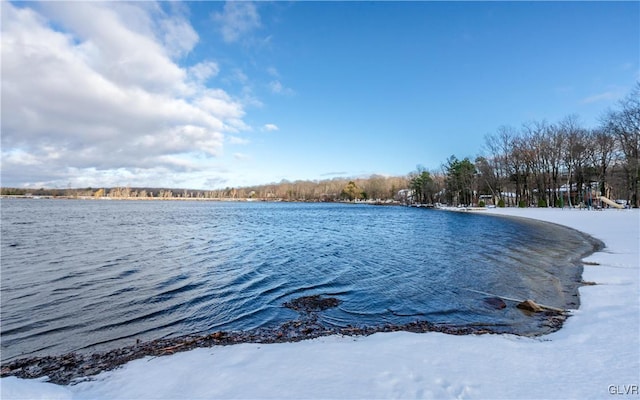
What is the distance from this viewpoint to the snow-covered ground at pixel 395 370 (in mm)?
4117

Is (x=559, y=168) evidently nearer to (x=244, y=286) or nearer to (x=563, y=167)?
(x=563, y=167)

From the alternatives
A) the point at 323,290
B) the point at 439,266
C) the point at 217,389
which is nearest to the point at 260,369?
the point at 217,389

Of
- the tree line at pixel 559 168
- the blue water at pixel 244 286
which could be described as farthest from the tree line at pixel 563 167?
the blue water at pixel 244 286

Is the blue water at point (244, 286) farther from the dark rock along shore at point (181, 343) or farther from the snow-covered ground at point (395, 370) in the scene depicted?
the snow-covered ground at point (395, 370)

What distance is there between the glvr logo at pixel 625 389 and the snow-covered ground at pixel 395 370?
1 cm

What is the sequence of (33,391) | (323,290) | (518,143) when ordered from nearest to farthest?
(33,391) → (323,290) → (518,143)

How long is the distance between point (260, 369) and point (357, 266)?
10.7 m

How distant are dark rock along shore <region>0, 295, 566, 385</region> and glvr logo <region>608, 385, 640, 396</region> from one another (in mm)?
2883

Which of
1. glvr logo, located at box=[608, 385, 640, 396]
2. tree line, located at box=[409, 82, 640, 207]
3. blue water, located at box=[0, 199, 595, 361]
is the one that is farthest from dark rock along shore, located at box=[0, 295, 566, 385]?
tree line, located at box=[409, 82, 640, 207]

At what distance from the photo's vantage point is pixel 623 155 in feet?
159

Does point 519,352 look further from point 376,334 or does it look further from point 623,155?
point 623,155

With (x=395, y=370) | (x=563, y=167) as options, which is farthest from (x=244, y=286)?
(x=563, y=167)

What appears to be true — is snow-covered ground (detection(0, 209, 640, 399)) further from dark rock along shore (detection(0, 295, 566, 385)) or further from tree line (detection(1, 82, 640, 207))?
tree line (detection(1, 82, 640, 207))

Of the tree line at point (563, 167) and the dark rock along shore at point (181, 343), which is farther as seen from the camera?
the tree line at point (563, 167)
